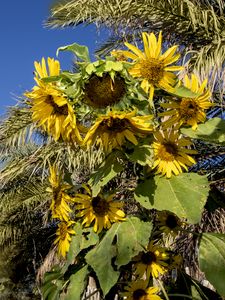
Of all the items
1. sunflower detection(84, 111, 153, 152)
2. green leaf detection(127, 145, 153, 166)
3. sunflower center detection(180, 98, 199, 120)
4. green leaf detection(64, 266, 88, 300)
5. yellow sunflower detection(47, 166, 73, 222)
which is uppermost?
sunflower detection(84, 111, 153, 152)

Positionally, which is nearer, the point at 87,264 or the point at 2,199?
the point at 87,264

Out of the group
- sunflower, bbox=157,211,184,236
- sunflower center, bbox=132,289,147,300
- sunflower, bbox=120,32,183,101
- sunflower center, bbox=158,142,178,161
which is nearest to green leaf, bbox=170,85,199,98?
sunflower, bbox=120,32,183,101

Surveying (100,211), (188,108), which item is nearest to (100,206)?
(100,211)

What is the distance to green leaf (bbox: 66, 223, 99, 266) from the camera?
0.80 m

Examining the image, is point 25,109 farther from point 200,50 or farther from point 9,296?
point 9,296

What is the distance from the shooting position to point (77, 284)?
2.58 feet

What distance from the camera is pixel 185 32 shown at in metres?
3.45

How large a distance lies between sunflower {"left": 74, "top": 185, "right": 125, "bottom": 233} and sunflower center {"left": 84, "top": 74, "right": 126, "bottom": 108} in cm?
20

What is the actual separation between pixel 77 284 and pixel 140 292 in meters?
0.13

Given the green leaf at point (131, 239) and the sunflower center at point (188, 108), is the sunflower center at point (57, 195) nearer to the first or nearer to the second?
the green leaf at point (131, 239)

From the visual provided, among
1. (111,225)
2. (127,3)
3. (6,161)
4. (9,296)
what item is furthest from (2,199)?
(111,225)

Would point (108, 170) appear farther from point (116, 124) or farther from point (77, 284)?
point (77, 284)

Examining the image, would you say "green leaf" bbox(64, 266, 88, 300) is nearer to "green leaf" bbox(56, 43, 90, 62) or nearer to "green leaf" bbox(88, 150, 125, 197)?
"green leaf" bbox(88, 150, 125, 197)

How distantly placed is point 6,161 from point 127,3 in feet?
8.77
